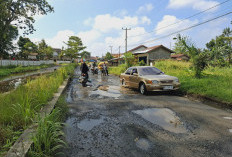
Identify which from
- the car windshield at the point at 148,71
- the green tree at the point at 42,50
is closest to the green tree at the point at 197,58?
the car windshield at the point at 148,71

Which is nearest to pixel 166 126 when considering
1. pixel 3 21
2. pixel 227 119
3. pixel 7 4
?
pixel 227 119

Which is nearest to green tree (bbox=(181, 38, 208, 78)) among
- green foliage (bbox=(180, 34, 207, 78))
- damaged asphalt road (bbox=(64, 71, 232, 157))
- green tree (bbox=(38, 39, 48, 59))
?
green foliage (bbox=(180, 34, 207, 78))

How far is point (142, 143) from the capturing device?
8.54 ft

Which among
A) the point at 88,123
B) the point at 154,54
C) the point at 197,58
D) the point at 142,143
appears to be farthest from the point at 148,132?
the point at 154,54

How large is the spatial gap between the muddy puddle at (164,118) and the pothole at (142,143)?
804 mm

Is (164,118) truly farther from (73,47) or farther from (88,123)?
(73,47)

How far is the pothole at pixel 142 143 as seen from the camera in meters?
2.47

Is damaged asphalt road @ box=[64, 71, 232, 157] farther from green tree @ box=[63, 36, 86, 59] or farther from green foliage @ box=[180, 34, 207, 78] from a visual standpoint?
green tree @ box=[63, 36, 86, 59]

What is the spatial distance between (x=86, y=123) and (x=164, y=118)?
204 centimetres

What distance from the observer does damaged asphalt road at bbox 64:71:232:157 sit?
7.80 ft

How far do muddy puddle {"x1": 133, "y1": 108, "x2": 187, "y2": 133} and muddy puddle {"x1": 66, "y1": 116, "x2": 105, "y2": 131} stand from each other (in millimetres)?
1250

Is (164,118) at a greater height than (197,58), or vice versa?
(197,58)

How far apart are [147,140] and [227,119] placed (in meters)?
2.59

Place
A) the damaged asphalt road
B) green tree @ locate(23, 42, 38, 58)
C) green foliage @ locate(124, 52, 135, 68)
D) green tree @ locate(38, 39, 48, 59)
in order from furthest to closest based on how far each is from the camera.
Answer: green tree @ locate(38, 39, 48, 59)
green tree @ locate(23, 42, 38, 58)
green foliage @ locate(124, 52, 135, 68)
the damaged asphalt road
